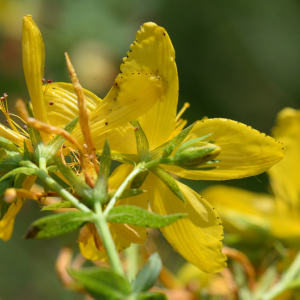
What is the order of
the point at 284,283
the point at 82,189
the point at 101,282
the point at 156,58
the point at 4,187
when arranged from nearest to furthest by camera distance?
the point at 101,282 → the point at 82,189 → the point at 4,187 → the point at 156,58 → the point at 284,283

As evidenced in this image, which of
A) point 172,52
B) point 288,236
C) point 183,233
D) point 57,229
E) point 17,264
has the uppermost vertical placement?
point 172,52

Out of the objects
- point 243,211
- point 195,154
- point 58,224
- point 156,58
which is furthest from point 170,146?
point 243,211

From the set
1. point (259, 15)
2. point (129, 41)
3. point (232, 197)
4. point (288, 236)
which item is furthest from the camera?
point (259, 15)

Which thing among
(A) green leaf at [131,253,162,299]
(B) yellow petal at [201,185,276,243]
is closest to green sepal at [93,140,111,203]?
(A) green leaf at [131,253,162,299]

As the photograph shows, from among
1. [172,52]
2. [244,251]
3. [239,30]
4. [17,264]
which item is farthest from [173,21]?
[172,52]

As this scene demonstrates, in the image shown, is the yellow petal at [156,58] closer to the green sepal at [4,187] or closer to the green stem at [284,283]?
the green sepal at [4,187]

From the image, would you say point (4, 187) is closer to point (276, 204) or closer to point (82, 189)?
point (82, 189)

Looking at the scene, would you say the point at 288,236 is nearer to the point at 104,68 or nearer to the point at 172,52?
the point at 172,52
